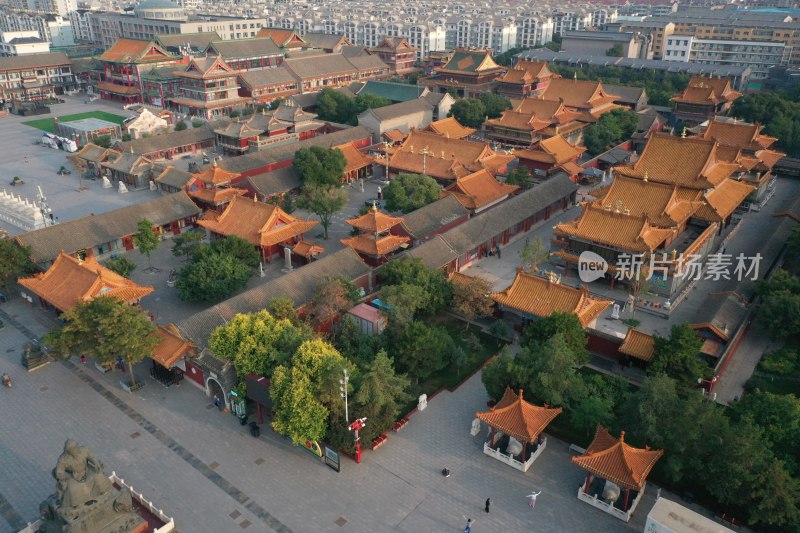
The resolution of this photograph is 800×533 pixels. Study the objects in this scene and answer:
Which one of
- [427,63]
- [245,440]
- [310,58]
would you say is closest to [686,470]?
[245,440]

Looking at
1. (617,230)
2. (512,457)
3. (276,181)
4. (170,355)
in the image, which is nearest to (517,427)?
(512,457)

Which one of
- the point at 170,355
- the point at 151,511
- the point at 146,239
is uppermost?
the point at 146,239

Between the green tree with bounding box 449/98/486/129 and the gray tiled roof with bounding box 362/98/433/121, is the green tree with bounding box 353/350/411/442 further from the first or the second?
the green tree with bounding box 449/98/486/129

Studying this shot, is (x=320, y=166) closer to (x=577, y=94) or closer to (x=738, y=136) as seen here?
(x=577, y=94)

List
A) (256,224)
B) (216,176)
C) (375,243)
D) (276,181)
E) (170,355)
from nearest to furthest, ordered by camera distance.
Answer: (170,355) < (375,243) < (256,224) < (216,176) < (276,181)

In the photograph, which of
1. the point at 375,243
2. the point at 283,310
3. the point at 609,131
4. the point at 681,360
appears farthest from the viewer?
the point at 609,131

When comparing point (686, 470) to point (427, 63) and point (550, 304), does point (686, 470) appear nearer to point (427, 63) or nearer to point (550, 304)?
point (550, 304)

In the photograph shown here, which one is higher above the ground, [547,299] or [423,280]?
[423,280]
